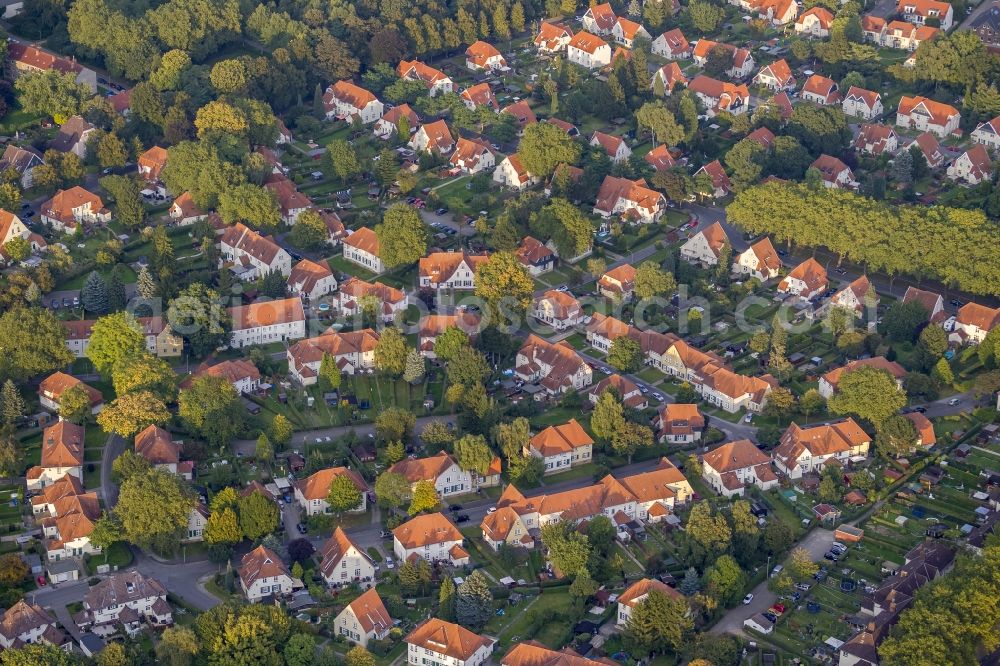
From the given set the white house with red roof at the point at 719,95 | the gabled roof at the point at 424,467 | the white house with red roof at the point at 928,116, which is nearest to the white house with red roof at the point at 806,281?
the white house with red roof at the point at 928,116

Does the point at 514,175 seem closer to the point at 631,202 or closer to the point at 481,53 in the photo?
the point at 631,202

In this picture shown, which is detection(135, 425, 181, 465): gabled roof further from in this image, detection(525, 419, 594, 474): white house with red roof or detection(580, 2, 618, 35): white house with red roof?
detection(580, 2, 618, 35): white house with red roof

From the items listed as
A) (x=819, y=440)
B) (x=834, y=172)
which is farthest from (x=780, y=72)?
(x=819, y=440)

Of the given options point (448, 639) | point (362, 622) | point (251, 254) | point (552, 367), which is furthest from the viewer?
point (251, 254)

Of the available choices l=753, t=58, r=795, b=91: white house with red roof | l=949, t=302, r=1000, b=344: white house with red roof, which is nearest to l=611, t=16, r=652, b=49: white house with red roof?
l=753, t=58, r=795, b=91: white house with red roof

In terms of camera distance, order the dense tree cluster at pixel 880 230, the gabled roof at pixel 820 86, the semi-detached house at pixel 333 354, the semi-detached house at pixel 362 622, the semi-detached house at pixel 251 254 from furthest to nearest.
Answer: the gabled roof at pixel 820 86, the semi-detached house at pixel 251 254, the dense tree cluster at pixel 880 230, the semi-detached house at pixel 333 354, the semi-detached house at pixel 362 622

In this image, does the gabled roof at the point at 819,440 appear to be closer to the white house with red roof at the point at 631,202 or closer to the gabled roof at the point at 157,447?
the white house with red roof at the point at 631,202

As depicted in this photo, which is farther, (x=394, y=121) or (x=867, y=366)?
(x=394, y=121)
